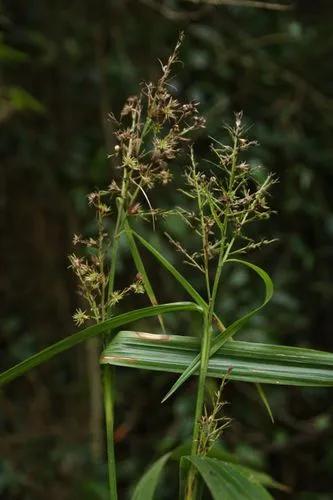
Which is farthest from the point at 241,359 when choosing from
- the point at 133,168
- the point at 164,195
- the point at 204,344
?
the point at 164,195

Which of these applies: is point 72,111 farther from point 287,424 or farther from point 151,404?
point 287,424

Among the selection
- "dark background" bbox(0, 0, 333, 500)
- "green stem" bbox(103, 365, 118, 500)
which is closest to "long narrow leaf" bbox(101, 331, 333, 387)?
"green stem" bbox(103, 365, 118, 500)

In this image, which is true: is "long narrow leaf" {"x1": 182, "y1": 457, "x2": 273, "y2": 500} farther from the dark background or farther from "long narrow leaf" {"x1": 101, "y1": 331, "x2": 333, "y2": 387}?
the dark background

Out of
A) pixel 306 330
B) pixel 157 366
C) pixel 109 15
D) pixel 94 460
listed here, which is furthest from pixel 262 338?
pixel 157 366

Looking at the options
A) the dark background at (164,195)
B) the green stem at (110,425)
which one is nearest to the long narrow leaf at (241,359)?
the green stem at (110,425)

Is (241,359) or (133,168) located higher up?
(133,168)

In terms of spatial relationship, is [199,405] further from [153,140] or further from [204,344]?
[153,140]

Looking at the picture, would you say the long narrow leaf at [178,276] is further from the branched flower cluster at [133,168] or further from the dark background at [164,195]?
the dark background at [164,195]
